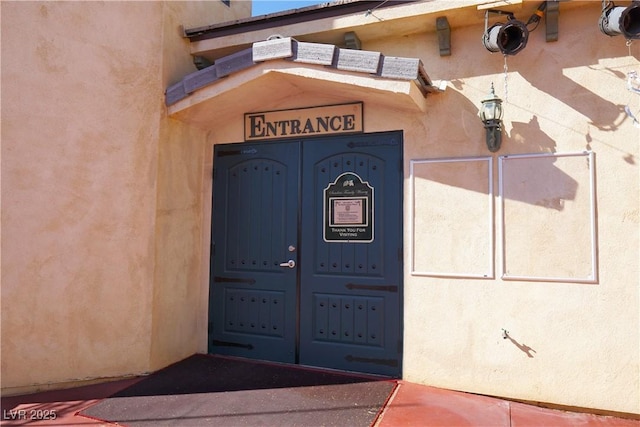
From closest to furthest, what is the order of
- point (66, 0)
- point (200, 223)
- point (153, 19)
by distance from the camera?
1. point (66, 0)
2. point (153, 19)
3. point (200, 223)

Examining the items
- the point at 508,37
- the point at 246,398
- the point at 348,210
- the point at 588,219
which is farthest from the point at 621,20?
the point at 246,398

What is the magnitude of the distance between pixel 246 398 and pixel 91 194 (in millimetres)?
2537

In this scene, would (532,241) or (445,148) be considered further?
(445,148)

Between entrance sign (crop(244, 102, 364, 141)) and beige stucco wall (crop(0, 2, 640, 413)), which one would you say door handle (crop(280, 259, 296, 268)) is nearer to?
beige stucco wall (crop(0, 2, 640, 413))

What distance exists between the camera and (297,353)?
475 cm

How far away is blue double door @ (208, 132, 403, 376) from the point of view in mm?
4449

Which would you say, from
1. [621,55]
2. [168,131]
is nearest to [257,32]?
[168,131]

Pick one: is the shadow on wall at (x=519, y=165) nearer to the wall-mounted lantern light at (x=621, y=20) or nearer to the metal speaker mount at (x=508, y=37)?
the metal speaker mount at (x=508, y=37)

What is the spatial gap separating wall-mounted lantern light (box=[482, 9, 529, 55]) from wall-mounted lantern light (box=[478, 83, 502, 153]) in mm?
375

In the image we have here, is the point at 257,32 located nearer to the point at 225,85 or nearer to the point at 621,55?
the point at 225,85

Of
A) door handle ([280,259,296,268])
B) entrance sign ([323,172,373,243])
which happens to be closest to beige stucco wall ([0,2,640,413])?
entrance sign ([323,172,373,243])

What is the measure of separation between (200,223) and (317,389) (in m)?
2.43

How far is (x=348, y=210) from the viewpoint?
15.2 feet

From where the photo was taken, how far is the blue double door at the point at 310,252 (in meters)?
4.45
